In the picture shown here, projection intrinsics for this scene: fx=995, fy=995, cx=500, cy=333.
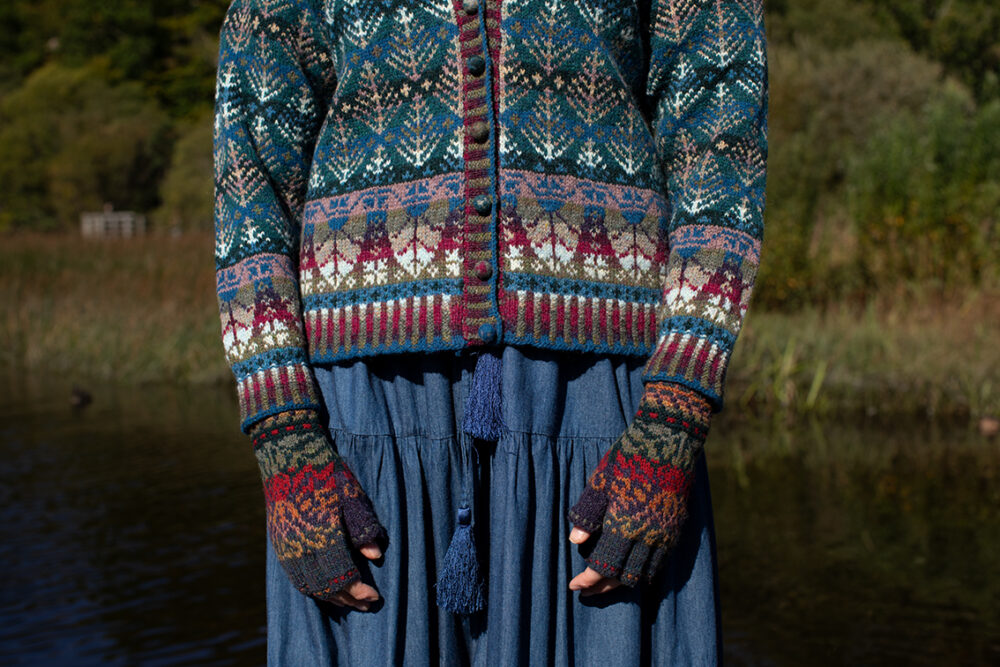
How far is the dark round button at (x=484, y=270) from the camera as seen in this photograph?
1.21 metres

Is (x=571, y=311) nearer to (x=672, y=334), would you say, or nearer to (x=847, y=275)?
(x=672, y=334)

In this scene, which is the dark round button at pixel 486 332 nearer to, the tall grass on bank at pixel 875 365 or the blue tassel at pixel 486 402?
the blue tassel at pixel 486 402

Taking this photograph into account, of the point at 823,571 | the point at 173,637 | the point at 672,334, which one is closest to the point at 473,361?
the point at 672,334

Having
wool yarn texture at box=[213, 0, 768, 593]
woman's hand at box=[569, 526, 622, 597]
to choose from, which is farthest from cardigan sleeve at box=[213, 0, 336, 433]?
woman's hand at box=[569, 526, 622, 597]

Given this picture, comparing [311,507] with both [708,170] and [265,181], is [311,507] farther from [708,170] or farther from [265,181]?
[708,170]

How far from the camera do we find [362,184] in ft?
4.18

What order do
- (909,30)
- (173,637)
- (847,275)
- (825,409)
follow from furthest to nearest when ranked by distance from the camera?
(909,30), (847,275), (825,409), (173,637)

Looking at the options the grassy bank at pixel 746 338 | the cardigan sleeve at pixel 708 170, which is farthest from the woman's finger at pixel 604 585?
the grassy bank at pixel 746 338

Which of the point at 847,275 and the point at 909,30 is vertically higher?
the point at 909,30

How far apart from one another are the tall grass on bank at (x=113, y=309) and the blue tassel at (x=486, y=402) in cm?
725

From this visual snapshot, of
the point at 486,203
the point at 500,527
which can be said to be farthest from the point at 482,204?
the point at 500,527

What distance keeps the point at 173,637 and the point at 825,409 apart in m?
4.50

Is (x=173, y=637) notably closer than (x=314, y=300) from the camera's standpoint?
No

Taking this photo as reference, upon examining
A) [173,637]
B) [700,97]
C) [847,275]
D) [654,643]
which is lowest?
[173,637]
